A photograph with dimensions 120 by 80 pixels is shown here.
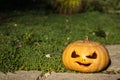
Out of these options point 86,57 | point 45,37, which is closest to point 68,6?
point 45,37

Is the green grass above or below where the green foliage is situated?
below

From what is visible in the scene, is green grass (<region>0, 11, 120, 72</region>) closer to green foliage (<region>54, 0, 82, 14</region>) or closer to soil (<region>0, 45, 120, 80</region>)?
soil (<region>0, 45, 120, 80</region>)

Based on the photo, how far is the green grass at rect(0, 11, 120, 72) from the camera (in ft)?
19.3

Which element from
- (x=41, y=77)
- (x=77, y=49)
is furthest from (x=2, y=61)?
(x=77, y=49)

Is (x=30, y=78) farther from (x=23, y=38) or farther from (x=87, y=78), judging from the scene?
(x=23, y=38)

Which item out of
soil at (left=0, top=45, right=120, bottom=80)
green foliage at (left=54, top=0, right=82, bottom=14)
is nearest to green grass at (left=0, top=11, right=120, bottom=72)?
soil at (left=0, top=45, right=120, bottom=80)

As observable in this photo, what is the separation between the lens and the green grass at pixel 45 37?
5.88 m

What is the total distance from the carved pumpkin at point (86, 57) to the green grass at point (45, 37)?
25cm

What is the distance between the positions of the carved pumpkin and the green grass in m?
0.25

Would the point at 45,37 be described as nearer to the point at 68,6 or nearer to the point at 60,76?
the point at 60,76

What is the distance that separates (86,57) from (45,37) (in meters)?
2.71

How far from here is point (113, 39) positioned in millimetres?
8531

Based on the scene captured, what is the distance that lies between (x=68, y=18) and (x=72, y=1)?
162 cm

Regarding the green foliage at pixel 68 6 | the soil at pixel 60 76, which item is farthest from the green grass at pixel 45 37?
the green foliage at pixel 68 6
